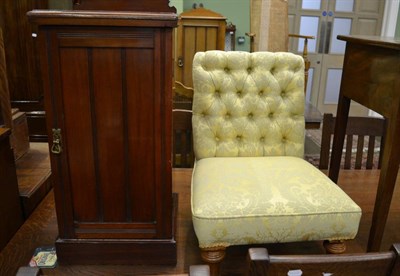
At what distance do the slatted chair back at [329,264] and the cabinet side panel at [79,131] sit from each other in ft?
2.39

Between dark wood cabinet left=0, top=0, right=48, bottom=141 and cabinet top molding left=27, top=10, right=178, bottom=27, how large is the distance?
203 centimetres

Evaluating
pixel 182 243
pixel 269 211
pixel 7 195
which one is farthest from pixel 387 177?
pixel 7 195

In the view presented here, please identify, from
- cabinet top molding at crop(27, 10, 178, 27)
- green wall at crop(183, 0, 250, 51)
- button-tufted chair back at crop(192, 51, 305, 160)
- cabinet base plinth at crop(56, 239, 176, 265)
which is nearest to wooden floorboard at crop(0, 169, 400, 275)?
cabinet base plinth at crop(56, 239, 176, 265)

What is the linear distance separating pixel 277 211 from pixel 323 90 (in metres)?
4.17

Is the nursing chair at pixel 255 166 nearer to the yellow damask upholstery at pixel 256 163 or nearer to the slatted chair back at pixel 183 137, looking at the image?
the yellow damask upholstery at pixel 256 163

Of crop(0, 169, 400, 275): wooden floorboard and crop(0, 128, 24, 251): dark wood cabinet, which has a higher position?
crop(0, 128, 24, 251): dark wood cabinet

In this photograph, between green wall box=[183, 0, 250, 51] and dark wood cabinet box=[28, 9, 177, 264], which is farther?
green wall box=[183, 0, 250, 51]

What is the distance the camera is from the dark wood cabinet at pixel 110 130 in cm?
109

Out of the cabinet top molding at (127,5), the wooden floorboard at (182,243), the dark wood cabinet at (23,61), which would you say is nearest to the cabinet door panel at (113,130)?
the wooden floorboard at (182,243)

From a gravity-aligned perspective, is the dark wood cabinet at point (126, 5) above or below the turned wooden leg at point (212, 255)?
above

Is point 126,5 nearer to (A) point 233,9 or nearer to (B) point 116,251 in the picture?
(B) point 116,251

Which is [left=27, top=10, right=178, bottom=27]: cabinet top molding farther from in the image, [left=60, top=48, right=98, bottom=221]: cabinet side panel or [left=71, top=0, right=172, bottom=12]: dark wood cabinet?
[left=71, top=0, right=172, bottom=12]: dark wood cabinet

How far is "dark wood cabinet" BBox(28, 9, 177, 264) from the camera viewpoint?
1.09m

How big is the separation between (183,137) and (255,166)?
19.0 inches
